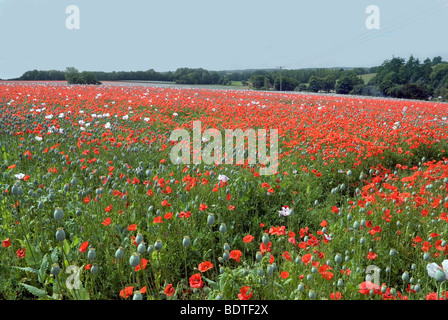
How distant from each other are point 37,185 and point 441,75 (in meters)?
63.5

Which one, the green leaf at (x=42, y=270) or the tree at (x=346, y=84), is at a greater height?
the tree at (x=346, y=84)

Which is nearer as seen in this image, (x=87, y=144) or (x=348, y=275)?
(x=348, y=275)

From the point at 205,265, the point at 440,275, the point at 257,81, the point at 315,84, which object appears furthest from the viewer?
the point at 315,84

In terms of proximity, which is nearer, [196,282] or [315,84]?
[196,282]

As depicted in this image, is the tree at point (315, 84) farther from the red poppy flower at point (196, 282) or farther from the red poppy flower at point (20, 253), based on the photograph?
the red poppy flower at point (196, 282)

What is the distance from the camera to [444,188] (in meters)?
4.30

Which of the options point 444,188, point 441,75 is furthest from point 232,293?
point 441,75

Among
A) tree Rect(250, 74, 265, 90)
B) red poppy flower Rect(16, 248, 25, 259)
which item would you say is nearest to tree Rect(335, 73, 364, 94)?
tree Rect(250, 74, 265, 90)

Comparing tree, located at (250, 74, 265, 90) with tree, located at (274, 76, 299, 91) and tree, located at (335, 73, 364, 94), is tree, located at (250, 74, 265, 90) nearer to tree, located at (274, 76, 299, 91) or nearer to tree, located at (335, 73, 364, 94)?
tree, located at (274, 76, 299, 91)

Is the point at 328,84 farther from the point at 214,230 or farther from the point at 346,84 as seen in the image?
the point at 214,230

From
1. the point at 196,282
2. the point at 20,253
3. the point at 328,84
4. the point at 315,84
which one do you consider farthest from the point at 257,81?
the point at 196,282

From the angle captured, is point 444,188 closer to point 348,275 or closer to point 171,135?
point 348,275

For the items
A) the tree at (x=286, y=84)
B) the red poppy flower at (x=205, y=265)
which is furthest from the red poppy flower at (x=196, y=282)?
the tree at (x=286, y=84)

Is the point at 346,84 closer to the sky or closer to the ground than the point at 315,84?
closer to the ground
